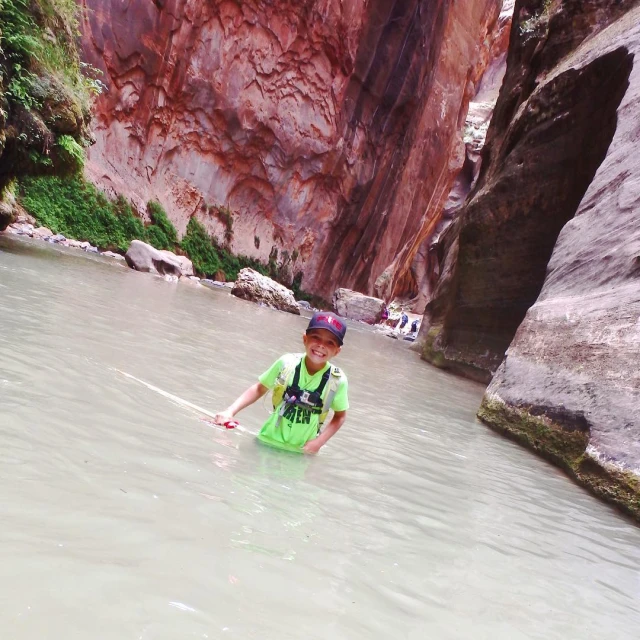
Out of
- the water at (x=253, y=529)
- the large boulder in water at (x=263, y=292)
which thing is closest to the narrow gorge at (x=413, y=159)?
the water at (x=253, y=529)

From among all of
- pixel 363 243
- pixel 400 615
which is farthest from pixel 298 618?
pixel 363 243

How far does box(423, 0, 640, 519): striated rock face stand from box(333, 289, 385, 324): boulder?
14.6 metres

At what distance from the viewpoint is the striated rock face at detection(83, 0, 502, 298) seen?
27250 millimetres

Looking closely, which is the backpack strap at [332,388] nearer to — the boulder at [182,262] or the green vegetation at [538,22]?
the green vegetation at [538,22]

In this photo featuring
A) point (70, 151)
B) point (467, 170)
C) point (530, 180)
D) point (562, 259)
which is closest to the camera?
point (562, 259)

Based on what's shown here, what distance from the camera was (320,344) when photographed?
10.9ft

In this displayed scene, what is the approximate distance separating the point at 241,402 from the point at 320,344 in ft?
2.00

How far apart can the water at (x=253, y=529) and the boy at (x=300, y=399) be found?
0.14 metres

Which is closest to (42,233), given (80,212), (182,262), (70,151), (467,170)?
(80,212)

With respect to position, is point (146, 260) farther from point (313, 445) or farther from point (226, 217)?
point (313, 445)

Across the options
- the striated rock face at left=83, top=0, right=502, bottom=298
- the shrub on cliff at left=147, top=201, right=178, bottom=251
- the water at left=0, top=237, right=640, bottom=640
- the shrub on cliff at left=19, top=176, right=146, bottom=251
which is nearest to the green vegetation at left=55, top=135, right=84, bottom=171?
the water at left=0, top=237, right=640, bottom=640

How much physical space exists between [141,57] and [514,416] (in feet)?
87.1

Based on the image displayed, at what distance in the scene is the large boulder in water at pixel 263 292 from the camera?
19875mm

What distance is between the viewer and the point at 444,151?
37.5 metres
